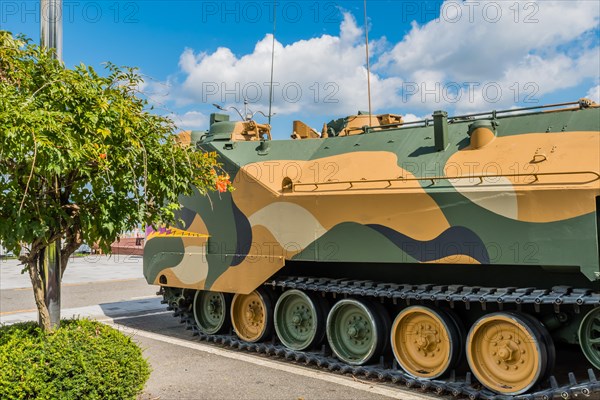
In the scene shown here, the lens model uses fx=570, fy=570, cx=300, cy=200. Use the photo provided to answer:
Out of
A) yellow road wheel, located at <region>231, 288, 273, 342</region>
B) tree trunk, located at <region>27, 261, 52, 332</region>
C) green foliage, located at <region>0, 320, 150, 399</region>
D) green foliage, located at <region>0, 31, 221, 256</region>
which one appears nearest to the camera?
green foliage, located at <region>0, 31, 221, 256</region>

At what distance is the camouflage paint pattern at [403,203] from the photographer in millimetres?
5980

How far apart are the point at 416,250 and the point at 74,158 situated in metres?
4.16

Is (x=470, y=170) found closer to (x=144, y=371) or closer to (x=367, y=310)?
(x=367, y=310)

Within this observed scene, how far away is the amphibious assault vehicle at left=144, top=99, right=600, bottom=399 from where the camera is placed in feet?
19.7

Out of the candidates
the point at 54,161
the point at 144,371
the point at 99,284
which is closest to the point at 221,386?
the point at 144,371

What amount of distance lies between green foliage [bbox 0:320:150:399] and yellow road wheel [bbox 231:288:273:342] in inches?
139

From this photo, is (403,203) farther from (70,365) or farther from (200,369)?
(70,365)

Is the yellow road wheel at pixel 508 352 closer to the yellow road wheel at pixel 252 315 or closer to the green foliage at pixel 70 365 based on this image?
the yellow road wheel at pixel 252 315

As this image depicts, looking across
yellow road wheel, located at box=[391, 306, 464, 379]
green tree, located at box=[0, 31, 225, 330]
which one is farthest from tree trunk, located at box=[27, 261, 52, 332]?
yellow road wheel, located at box=[391, 306, 464, 379]

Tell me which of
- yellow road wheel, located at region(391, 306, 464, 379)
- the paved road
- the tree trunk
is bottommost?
the paved road

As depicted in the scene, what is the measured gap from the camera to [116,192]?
4902mm

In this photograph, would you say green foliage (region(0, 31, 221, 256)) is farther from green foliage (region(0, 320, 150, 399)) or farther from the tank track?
the tank track

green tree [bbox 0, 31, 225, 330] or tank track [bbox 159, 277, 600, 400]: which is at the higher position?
green tree [bbox 0, 31, 225, 330]

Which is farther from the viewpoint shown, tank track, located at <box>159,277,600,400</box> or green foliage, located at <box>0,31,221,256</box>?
tank track, located at <box>159,277,600,400</box>
